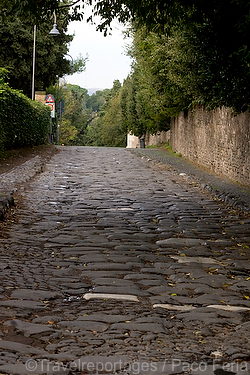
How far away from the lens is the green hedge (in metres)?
16.6

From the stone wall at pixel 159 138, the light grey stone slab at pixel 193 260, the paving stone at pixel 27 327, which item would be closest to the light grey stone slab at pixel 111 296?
the paving stone at pixel 27 327

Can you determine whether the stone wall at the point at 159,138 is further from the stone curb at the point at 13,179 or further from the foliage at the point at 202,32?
the foliage at the point at 202,32

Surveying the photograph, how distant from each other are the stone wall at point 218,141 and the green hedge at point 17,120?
6.81m

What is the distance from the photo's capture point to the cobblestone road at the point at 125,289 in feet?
11.2

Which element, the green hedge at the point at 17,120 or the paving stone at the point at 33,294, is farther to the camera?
the green hedge at the point at 17,120

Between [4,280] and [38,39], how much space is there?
94.0ft

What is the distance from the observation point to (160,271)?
5699 mm

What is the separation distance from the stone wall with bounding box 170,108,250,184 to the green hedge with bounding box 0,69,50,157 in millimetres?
6810

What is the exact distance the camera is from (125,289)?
500 cm

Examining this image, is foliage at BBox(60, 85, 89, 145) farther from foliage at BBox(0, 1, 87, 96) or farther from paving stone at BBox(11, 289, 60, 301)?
paving stone at BBox(11, 289, 60, 301)

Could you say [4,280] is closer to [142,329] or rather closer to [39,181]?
[142,329]

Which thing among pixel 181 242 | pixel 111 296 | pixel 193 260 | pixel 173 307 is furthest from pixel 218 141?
pixel 173 307

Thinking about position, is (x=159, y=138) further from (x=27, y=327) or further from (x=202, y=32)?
(x=27, y=327)

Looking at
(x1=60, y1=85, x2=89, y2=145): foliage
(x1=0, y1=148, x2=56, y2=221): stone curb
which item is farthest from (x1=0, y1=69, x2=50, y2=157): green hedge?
(x1=60, y1=85, x2=89, y2=145): foliage
